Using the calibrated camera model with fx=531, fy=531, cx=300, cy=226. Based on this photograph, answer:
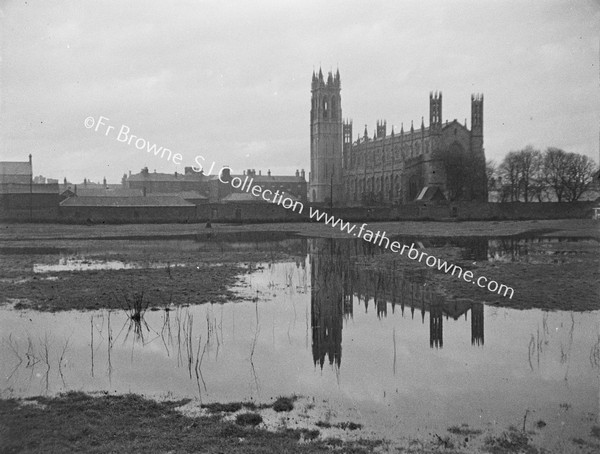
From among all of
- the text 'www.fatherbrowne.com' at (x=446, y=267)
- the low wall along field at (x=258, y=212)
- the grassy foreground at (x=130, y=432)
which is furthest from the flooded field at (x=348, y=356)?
the low wall along field at (x=258, y=212)

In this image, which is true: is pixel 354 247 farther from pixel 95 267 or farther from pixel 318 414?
pixel 318 414

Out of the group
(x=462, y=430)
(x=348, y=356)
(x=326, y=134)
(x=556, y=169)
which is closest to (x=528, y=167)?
(x=556, y=169)

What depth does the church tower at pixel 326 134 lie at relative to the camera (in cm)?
11894

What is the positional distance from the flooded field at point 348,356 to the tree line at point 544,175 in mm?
69238

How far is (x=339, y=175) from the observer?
4680 inches

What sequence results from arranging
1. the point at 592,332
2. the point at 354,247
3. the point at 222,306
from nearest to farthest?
the point at 592,332
the point at 222,306
the point at 354,247

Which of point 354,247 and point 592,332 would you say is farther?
point 354,247

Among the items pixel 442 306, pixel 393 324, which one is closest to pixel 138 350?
pixel 393 324

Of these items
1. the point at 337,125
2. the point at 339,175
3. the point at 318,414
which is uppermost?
the point at 337,125

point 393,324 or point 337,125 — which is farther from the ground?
point 337,125

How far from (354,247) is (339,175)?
91987 mm

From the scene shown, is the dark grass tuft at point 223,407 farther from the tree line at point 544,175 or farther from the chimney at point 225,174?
the chimney at point 225,174

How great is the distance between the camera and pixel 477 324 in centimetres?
1070

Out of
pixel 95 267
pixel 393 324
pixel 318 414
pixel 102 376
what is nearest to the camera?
pixel 318 414
